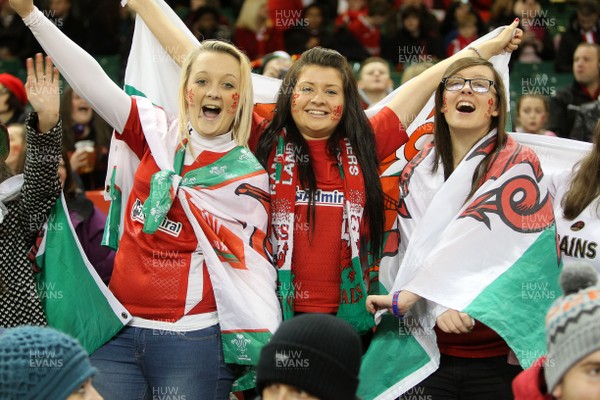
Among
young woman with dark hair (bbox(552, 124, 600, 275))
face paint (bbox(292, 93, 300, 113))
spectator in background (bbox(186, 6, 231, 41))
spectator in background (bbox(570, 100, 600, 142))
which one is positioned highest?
spectator in background (bbox(186, 6, 231, 41))

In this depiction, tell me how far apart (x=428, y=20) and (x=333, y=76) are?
19.8 ft

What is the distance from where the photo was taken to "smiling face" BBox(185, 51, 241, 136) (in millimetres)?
3820

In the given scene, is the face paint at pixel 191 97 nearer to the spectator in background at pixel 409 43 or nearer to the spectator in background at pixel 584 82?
the spectator in background at pixel 584 82

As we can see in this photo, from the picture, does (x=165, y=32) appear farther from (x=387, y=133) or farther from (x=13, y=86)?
(x=13, y=86)

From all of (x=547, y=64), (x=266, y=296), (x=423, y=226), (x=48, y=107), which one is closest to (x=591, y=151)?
(x=423, y=226)

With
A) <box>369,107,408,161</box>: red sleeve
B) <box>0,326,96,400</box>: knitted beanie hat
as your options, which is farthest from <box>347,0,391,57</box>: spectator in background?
<box>0,326,96,400</box>: knitted beanie hat

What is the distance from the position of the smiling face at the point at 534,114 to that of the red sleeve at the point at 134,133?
11.4 feet

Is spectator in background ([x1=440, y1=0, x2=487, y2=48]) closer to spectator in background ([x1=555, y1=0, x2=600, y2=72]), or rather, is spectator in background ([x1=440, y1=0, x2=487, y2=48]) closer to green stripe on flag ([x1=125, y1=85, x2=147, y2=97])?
spectator in background ([x1=555, y1=0, x2=600, y2=72])

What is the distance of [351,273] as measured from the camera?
3852mm

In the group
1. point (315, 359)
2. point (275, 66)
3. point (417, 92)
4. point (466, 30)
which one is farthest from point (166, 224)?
point (466, 30)

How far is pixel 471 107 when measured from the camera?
12.8 feet

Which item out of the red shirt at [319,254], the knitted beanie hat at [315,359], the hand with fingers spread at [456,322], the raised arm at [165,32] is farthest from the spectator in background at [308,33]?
the knitted beanie hat at [315,359]

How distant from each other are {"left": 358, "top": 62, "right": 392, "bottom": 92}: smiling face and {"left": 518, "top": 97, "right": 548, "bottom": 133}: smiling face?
0.94 metres

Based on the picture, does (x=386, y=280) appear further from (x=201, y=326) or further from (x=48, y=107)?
(x=48, y=107)
